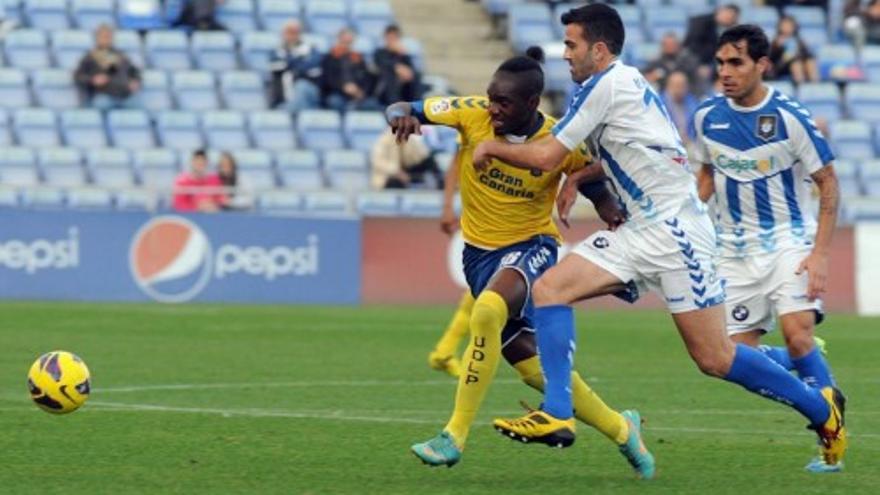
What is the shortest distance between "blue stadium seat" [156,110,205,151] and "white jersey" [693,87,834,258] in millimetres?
14000

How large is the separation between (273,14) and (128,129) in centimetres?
317

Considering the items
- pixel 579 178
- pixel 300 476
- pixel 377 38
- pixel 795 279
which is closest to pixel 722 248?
pixel 795 279

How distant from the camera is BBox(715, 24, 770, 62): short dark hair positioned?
10500 mm

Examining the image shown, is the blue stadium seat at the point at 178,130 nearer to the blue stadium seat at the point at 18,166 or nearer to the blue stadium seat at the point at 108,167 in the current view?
the blue stadium seat at the point at 108,167

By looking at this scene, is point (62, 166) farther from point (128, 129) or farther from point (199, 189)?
point (199, 189)

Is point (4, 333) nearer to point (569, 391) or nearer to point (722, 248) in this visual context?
point (722, 248)

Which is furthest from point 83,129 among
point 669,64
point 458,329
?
point 458,329

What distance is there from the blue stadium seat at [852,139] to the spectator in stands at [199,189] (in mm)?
8411

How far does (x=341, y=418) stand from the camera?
11922mm

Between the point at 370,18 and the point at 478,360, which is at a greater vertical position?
the point at 478,360

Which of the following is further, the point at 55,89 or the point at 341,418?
the point at 55,89

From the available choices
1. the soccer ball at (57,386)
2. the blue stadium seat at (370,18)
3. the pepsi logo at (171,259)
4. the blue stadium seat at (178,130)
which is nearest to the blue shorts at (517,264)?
the soccer ball at (57,386)

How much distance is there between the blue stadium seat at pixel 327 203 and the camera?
2327 cm

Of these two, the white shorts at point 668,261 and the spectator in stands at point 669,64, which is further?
the spectator in stands at point 669,64
